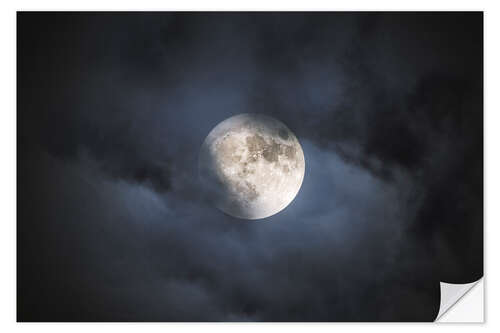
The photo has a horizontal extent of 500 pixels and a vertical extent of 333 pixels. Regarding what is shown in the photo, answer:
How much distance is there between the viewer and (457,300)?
9.72 ft

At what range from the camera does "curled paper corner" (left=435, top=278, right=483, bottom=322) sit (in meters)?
2.88

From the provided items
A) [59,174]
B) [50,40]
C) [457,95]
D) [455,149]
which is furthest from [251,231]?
[50,40]

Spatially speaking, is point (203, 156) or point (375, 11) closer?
point (375, 11)

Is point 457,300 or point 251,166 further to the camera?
point 251,166

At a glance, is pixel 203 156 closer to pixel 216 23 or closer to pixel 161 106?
pixel 161 106

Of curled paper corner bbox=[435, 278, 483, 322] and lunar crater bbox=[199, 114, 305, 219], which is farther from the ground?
lunar crater bbox=[199, 114, 305, 219]

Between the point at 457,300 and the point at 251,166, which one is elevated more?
the point at 251,166

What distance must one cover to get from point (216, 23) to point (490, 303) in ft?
12.8

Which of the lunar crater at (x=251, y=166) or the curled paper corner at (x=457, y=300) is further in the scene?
the lunar crater at (x=251, y=166)

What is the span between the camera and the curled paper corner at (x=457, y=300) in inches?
113

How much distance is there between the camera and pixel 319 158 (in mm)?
3326

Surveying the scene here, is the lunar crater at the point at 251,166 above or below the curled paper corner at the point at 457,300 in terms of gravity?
above

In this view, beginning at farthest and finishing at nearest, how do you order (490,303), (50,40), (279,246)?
1. (279,246)
2. (50,40)
3. (490,303)

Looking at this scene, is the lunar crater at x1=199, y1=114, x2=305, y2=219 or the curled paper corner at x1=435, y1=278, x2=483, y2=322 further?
the lunar crater at x1=199, y1=114, x2=305, y2=219
